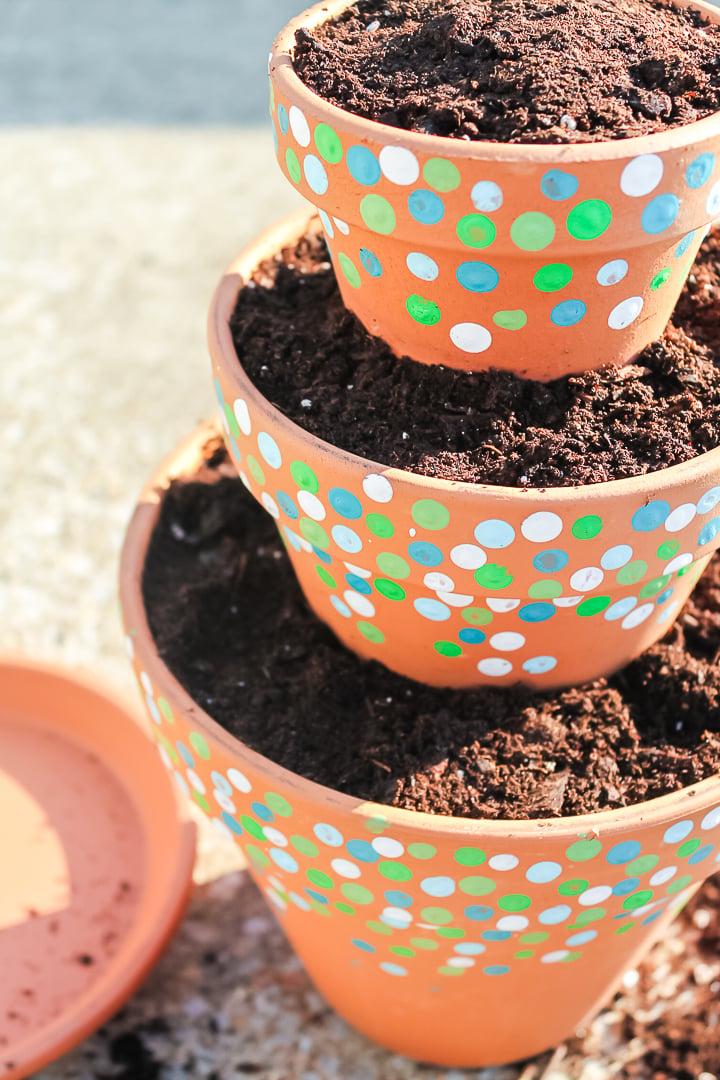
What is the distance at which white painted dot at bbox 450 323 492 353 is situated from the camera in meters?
0.92

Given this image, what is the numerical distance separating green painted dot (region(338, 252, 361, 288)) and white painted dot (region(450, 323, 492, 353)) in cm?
11

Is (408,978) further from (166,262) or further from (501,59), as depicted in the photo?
(166,262)

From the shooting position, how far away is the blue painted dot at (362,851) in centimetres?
100

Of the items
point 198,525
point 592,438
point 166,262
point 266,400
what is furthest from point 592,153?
point 166,262

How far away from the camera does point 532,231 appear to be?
0.82 meters

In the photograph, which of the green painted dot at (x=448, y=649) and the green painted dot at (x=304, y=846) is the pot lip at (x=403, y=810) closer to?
the green painted dot at (x=304, y=846)

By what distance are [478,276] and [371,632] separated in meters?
0.40

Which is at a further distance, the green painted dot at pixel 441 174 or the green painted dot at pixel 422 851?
the green painted dot at pixel 422 851

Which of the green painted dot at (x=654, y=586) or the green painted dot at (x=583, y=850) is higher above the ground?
the green painted dot at (x=654, y=586)

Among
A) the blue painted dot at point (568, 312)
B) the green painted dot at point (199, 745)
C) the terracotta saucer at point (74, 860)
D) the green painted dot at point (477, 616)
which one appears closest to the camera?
the blue painted dot at point (568, 312)

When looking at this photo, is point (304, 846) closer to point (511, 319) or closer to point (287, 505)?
point (287, 505)

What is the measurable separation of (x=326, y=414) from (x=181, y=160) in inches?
102

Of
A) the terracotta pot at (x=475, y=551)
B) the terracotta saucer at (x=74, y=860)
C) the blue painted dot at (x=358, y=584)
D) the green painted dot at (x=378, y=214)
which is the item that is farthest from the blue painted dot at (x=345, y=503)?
the terracotta saucer at (x=74, y=860)

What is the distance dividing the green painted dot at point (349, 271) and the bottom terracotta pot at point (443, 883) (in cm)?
46
